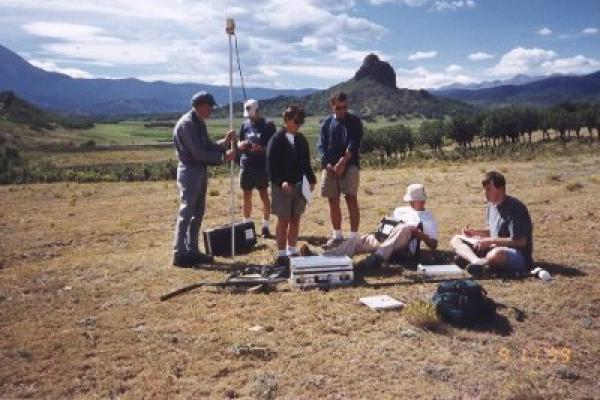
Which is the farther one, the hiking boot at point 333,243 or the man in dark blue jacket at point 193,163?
the hiking boot at point 333,243

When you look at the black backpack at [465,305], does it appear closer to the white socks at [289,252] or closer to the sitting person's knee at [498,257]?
the sitting person's knee at [498,257]

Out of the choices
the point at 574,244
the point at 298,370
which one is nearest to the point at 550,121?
the point at 574,244

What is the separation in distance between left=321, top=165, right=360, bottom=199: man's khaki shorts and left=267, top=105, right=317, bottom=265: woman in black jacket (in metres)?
1.09

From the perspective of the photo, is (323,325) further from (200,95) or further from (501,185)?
(200,95)

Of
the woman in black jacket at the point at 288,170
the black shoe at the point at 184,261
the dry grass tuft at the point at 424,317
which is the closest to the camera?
the dry grass tuft at the point at 424,317

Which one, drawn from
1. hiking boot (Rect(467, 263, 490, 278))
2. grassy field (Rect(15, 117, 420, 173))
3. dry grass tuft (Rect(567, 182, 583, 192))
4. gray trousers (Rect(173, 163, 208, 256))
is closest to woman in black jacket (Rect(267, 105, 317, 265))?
gray trousers (Rect(173, 163, 208, 256))

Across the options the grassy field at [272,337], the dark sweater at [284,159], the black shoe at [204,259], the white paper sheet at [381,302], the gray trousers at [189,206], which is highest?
the dark sweater at [284,159]

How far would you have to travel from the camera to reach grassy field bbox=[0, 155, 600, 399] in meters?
5.83

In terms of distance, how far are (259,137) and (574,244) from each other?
6385mm

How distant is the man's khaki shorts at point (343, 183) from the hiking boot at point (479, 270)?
262 cm

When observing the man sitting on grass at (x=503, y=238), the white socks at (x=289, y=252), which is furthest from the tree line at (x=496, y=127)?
the man sitting on grass at (x=503, y=238)

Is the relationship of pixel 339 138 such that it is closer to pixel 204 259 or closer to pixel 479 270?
pixel 204 259

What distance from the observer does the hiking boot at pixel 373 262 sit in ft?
31.8

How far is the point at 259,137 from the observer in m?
11.9
